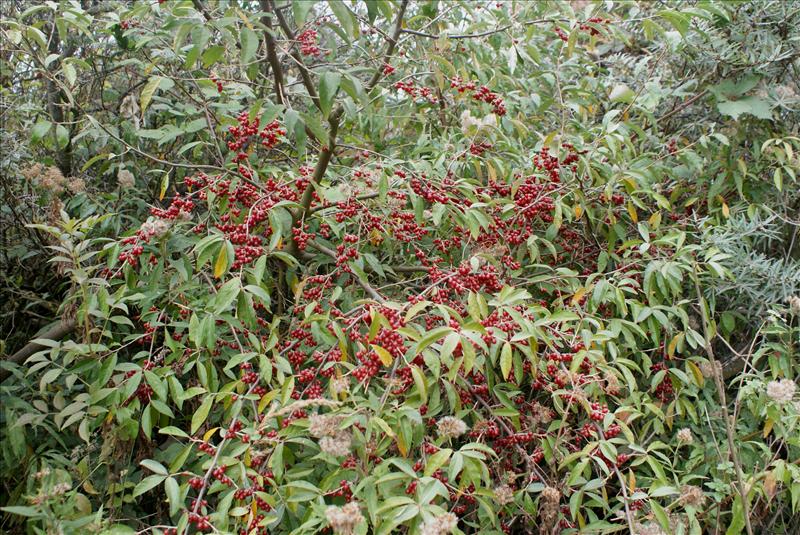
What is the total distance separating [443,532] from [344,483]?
0.34 metres

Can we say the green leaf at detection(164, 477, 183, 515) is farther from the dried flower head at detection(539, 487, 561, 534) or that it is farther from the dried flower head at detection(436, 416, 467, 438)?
the dried flower head at detection(539, 487, 561, 534)

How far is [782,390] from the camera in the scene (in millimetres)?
1973

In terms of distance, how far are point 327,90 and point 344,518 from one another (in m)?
1.01

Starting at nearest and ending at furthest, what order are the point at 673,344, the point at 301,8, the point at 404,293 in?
1. the point at 301,8
2. the point at 673,344
3. the point at 404,293

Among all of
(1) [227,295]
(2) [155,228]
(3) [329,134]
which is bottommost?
(1) [227,295]

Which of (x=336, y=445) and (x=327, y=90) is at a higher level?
(x=327, y=90)

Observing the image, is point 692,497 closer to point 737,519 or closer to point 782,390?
point 737,519

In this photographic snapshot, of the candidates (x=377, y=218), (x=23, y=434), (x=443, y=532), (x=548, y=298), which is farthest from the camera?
(x=548, y=298)

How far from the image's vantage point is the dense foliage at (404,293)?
1.79 m

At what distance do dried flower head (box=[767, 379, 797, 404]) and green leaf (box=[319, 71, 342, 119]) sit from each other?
155cm

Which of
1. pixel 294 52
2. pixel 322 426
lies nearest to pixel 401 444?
pixel 322 426

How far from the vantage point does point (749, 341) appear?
2.68 meters

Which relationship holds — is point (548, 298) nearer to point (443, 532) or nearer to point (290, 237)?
point (290, 237)

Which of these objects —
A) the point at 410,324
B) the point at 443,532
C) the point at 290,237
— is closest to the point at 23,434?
the point at 290,237
